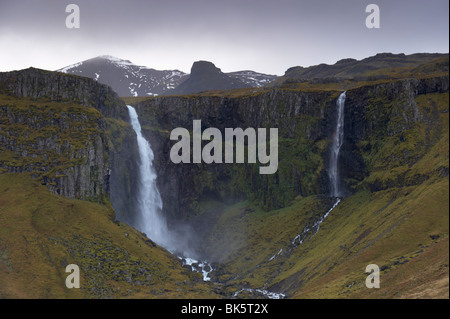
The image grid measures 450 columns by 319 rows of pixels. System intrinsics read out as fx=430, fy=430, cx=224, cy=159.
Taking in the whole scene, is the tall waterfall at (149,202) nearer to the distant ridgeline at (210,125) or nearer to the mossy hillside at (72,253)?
the distant ridgeline at (210,125)

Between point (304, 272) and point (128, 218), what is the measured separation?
50.2 meters

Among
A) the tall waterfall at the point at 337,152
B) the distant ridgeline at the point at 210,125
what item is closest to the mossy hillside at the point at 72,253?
the distant ridgeline at the point at 210,125

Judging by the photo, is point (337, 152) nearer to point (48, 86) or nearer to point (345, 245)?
point (345, 245)

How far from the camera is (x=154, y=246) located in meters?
91.4

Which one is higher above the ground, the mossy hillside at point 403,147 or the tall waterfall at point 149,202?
the mossy hillside at point 403,147

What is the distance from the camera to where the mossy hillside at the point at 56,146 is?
8831 centimetres

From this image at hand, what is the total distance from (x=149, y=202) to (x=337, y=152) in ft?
175

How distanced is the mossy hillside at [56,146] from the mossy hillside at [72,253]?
348cm

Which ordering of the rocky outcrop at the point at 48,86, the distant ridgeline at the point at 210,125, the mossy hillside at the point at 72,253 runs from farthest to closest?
the rocky outcrop at the point at 48,86 → the distant ridgeline at the point at 210,125 → the mossy hillside at the point at 72,253

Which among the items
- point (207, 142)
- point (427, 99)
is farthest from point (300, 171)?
point (427, 99)

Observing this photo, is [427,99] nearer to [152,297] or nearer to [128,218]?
[152,297]

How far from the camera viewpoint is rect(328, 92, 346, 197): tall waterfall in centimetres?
11344

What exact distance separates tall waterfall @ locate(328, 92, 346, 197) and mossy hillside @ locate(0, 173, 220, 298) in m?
48.0

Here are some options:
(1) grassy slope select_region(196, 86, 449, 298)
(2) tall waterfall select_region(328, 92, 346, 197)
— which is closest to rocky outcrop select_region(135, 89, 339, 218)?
(2) tall waterfall select_region(328, 92, 346, 197)
